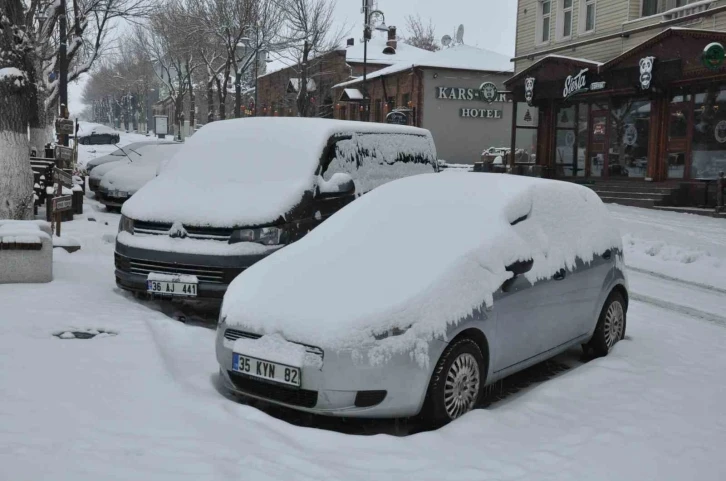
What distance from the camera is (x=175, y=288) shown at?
22.5 ft

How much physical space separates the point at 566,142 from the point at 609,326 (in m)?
21.2

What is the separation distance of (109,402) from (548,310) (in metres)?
3.12

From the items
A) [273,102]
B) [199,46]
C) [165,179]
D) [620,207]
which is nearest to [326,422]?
[165,179]

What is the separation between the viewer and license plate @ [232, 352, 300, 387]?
4.41 m

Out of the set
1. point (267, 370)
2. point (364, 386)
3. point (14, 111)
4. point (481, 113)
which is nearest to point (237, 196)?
point (267, 370)

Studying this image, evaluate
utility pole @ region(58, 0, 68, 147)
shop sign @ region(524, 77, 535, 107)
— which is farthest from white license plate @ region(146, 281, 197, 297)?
shop sign @ region(524, 77, 535, 107)

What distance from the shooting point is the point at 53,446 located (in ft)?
12.3

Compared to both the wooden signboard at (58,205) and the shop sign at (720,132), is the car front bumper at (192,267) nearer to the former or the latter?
the wooden signboard at (58,205)

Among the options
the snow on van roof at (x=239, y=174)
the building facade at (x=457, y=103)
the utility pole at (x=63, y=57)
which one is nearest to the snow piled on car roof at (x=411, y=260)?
the snow on van roof at (x=239, y=174)

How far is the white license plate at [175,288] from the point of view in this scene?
6.84 metres

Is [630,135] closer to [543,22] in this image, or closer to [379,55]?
[543,22]

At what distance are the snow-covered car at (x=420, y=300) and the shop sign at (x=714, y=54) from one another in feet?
44.9

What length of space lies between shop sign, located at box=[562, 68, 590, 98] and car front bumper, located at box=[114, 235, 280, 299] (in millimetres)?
19124

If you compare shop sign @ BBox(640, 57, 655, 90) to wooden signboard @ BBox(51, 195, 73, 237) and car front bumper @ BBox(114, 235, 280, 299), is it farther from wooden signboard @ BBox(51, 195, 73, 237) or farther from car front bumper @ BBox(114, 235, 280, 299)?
car front bumper @ BBox(114, 235, 280, 299)
